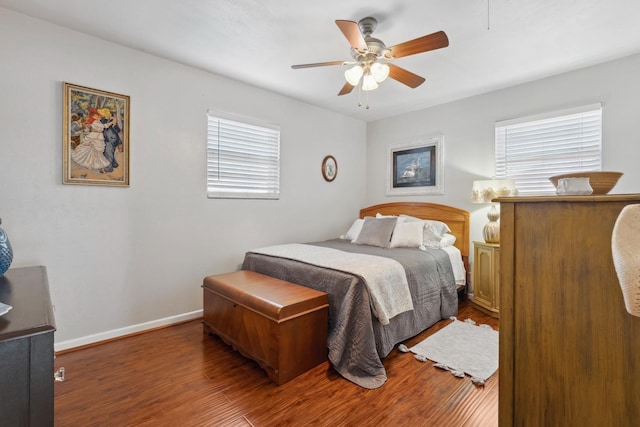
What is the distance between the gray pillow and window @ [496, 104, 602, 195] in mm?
1441

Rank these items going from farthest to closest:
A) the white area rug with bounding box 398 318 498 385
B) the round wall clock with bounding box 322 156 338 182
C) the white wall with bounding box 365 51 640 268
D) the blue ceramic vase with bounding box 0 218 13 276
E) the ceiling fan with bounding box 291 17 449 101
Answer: the round wall clock with bounding box 322 156 338 182 < the white wall with bounding box 365 51 640 268 < the white area rug with bounding box 398 318 498 385 < the ceiling fan with bounding box 291 17 449 101 < the blue ceramic vase with bounding box 0 218 13 276

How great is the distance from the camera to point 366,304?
2121 mm

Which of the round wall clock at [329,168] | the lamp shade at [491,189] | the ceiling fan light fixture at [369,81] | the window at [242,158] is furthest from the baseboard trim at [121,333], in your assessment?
the lamp shade at [491,189]

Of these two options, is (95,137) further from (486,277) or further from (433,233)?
(486,277)

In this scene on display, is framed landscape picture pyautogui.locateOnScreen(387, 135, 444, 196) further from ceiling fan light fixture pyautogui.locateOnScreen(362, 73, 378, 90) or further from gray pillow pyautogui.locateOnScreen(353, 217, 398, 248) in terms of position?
ceiling fan light fixture pyautogui.locateOnScreen(362, 73, 378, 90)

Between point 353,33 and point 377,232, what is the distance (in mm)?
2214

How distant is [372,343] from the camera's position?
2096 millimetres

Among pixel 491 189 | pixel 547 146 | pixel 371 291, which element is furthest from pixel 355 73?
pixel 547 146

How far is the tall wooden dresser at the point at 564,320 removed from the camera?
93 centimetres

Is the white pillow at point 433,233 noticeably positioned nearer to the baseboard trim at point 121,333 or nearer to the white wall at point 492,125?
the white wall at point 492,125

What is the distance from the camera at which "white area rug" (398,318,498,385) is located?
2.18 metres

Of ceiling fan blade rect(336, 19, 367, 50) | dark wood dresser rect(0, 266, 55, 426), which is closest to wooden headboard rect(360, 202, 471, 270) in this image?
ceiling fan blade rect(336, 19, 367, 50)

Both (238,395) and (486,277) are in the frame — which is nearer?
(238,395)

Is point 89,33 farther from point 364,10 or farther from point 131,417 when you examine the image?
point 131,417
